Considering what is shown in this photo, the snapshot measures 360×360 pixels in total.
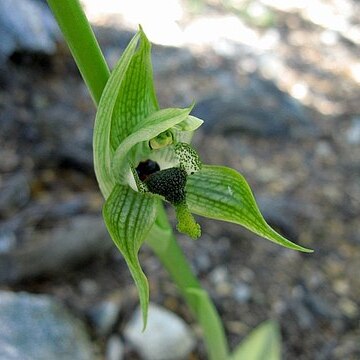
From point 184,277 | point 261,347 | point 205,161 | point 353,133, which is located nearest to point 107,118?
point 184,277

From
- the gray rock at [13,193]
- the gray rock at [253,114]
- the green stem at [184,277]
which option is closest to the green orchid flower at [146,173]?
the green stem at [184,277]

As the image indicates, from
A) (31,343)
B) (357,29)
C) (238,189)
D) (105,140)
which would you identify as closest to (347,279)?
(31,343)

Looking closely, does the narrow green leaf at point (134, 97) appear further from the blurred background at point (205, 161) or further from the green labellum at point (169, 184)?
the blurred background at point (205, 161)

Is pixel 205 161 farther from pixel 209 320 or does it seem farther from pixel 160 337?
pixel 209 320

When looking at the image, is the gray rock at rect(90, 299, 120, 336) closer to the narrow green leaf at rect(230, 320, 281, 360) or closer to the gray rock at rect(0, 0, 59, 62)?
the narrow green leaf at rect(230, 320, 281, 360)

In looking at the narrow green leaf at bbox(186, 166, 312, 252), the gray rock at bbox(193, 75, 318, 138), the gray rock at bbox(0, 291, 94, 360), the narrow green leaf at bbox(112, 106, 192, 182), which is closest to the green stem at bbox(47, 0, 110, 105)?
the narrow green leaf at bbox(112, 106, 192, 182)

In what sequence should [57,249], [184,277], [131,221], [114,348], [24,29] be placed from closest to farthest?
[131,221] → [184,277] → [114,348] → [57,249] → [24,29]
